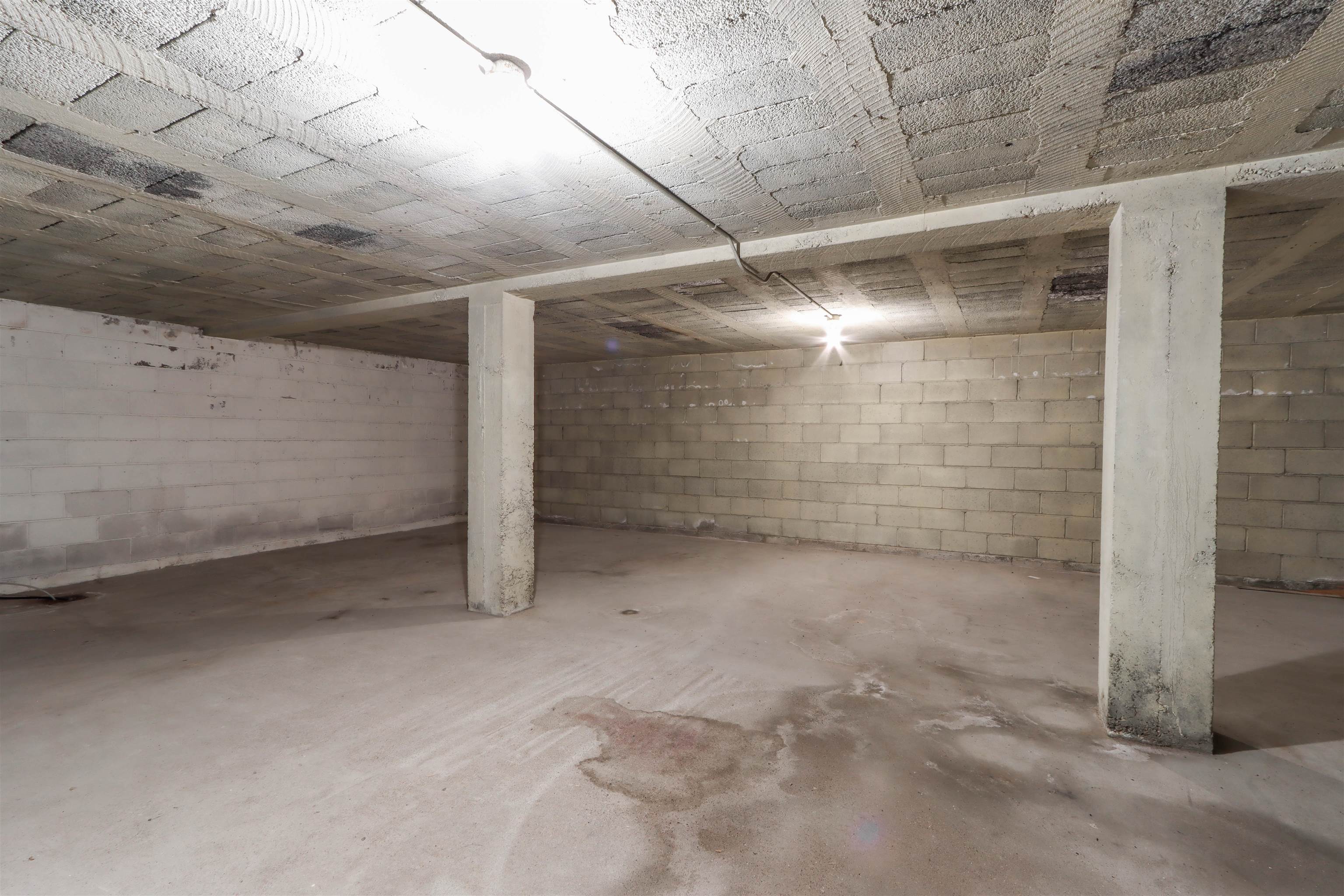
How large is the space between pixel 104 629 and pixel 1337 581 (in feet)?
30.0

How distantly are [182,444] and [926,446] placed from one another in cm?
736

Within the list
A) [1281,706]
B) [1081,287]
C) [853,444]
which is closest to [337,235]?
[1081,287]

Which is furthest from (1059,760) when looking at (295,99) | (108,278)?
(108,278)

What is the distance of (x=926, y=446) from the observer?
625cm

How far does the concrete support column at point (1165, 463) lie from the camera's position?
93.7 inches

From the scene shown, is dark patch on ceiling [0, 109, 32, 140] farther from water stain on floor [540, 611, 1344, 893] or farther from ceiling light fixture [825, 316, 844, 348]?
ceiling light fixture [825, 316, 844, 348]

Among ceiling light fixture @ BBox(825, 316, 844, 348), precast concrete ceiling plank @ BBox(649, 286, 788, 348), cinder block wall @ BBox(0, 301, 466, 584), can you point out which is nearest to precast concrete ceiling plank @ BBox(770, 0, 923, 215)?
precast concrete ceiling plank @ BBox(649, 286, 788, 348)

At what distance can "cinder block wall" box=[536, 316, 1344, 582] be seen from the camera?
498cm

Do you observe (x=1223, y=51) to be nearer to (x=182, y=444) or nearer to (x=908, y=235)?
(x=908, y=235)

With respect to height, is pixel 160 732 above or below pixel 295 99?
below

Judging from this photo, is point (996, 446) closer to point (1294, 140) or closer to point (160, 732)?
point (1294, 140)

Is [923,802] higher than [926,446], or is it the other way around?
[926,446]

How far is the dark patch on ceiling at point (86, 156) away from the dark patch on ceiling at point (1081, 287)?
493 centimetres

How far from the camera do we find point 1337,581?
16.0 ft
